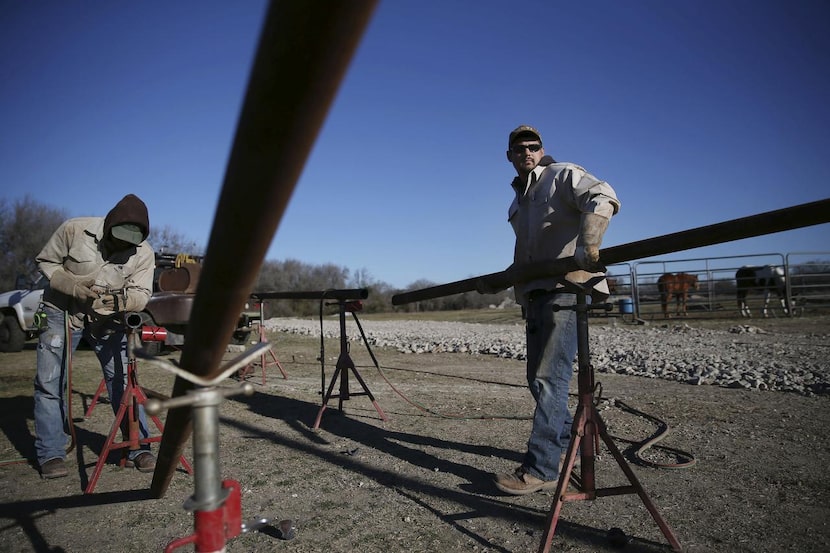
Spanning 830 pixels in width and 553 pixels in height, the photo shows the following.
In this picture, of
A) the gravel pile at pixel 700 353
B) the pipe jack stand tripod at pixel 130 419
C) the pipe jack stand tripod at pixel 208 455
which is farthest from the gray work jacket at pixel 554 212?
the gravel pile at pixel 700 353

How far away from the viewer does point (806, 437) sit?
394 centimetres

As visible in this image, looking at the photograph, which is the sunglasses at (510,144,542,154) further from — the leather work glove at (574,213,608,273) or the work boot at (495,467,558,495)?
the work boot at (495,467,558,495)

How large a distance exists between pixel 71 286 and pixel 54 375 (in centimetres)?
76

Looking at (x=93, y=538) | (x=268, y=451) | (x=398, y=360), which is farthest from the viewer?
(x=398, y=360)

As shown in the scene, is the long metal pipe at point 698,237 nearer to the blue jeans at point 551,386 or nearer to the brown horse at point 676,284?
the blue jeans at point 551,386

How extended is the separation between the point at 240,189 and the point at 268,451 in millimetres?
4094

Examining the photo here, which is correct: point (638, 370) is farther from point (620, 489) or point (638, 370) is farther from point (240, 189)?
point (240, 189)

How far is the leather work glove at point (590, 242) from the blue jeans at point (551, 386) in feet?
1.79

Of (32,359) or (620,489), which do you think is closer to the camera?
(620,489)

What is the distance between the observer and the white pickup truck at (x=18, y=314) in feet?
39.6

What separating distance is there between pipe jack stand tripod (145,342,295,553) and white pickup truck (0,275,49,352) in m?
13.8

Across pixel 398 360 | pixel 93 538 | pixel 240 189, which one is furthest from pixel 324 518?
pixel 398 360

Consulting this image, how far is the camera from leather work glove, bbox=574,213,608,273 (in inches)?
101

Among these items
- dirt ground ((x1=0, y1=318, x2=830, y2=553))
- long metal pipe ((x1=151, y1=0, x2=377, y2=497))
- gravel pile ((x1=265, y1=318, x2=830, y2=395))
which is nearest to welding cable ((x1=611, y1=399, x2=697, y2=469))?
dirt ground ((x1=0, y1=318, x2=830, y2=553))
